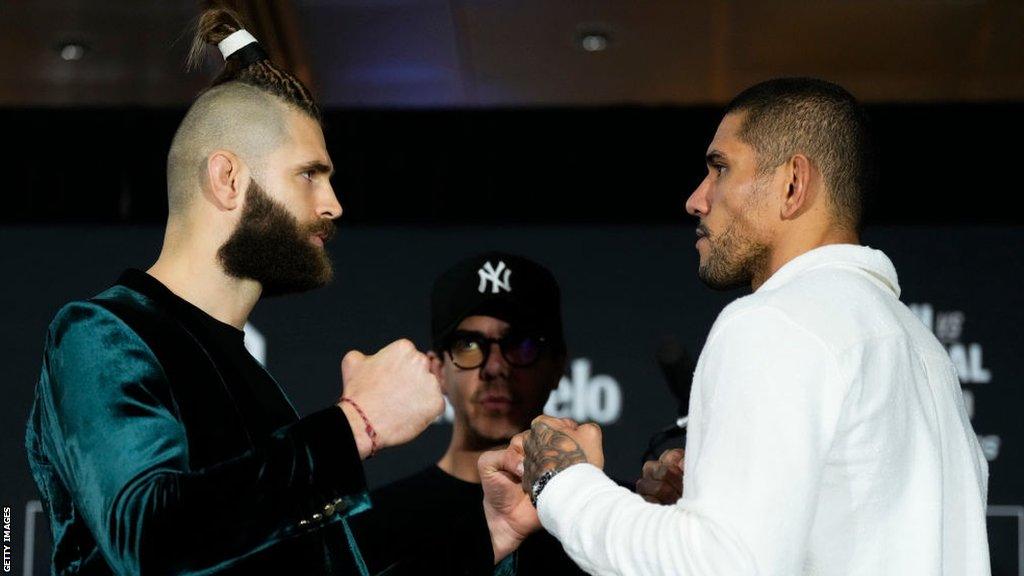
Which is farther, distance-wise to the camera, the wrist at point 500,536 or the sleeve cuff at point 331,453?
the wrist at point 500,536

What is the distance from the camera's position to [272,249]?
2342 millimetres

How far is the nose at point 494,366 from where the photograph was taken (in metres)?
3.56

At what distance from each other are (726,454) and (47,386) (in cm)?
100

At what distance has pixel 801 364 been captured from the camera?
1879 mm

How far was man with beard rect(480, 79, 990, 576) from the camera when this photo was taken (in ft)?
6.04

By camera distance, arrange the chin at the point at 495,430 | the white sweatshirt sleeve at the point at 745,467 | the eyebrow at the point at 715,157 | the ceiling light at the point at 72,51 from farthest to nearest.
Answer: the ceiling light at the point at 72,51, the chin at the point at 495,430, the eyebrow at the point at 715,157, the white sweatshirt sleeve at the point at 745,467

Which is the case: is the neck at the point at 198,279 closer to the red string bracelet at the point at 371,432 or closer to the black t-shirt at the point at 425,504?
the red string bracelet at the point at 371,432

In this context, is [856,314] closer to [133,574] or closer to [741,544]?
[741,544]

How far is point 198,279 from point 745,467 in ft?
3.17

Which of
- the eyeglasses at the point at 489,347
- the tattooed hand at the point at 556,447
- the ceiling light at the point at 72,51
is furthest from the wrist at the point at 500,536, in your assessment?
the ceiling light at the point at 72,51

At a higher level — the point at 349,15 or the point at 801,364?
the point at 349,15

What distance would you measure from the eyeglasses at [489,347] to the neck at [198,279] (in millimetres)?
1318

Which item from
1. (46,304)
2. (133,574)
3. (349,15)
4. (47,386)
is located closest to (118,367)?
(47,386)


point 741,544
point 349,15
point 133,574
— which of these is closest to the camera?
point 741,544
